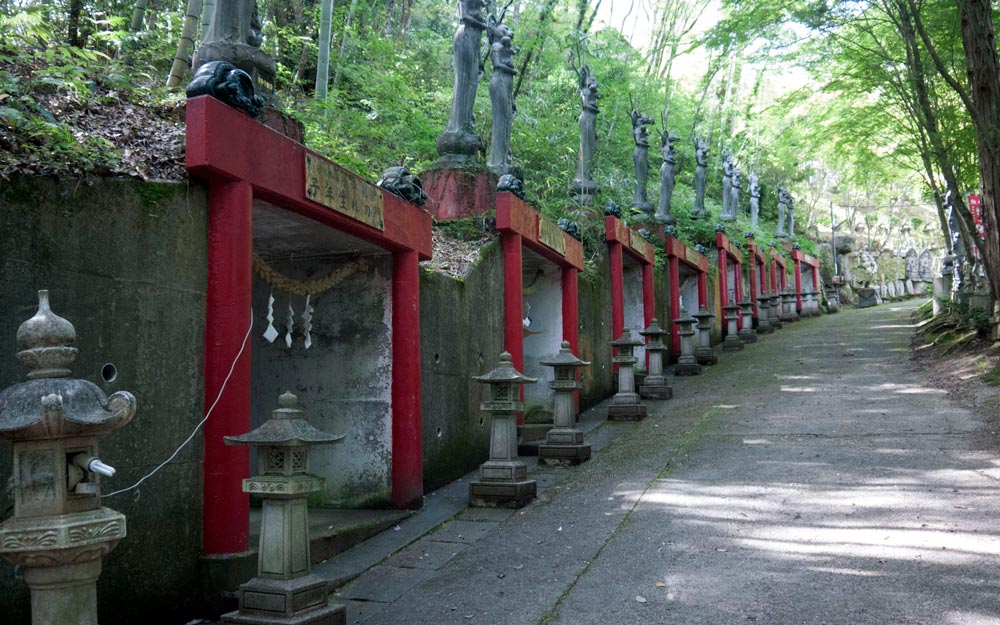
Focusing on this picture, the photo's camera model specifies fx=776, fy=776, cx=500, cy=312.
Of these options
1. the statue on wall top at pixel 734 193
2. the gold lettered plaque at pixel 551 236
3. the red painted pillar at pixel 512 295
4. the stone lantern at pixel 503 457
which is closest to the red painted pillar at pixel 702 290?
the statue on wall top at pixel 734 193

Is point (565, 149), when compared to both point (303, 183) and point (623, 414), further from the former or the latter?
point (303, 183)

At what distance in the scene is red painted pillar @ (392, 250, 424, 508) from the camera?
743cm

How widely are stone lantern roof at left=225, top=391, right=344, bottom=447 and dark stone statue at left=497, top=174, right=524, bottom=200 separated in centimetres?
579

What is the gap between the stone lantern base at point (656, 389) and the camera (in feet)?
44.1

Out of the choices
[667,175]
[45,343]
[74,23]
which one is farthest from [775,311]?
[45,343]

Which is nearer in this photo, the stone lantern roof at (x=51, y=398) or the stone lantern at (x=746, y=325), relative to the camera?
the stone lantern roof at (x=51, y=398)

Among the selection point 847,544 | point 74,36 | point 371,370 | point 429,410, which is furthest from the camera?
point 74,36

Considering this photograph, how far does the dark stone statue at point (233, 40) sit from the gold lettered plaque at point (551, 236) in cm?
541

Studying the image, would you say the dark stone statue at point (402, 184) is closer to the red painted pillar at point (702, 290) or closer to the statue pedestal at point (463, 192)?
the statue pedestal at point (463, 192)

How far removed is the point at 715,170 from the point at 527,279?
71.5 feet

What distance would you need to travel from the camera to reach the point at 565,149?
17.6 metres

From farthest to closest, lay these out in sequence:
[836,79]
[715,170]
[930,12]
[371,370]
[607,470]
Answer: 1. [715,170]
2. [836,79]
3. [930,12]
4. [607,470]
5. [371,370]

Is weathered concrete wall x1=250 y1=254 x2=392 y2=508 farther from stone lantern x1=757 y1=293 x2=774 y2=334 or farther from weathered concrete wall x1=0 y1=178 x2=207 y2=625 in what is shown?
stone lantern x1=757 y1=293 x2=774 y2=334

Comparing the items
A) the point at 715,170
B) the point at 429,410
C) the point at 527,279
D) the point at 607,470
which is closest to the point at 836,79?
the point at 527,279
